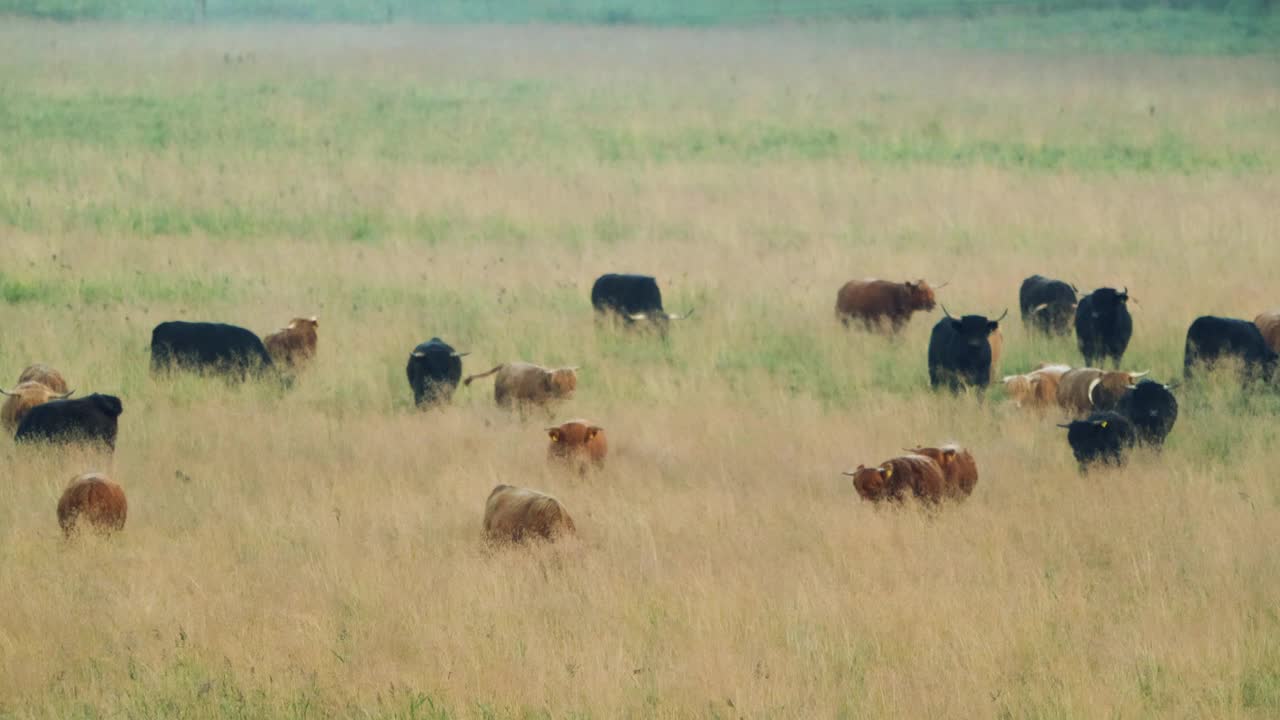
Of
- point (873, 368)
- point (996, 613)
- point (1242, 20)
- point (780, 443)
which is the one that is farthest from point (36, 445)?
point (1242, 20)

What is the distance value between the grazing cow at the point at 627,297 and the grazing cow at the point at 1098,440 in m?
5.62

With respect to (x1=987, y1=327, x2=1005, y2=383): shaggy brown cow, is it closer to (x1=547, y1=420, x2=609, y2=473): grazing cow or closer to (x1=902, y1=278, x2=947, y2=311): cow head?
(x1=902, y1=278, x2=947, y2=311): cow head

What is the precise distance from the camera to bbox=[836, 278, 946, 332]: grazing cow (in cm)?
1525

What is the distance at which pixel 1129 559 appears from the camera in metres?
8.52

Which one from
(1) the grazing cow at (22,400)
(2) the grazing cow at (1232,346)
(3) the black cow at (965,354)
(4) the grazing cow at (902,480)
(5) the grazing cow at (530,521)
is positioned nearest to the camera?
(5) the grazing cow at (530,521)

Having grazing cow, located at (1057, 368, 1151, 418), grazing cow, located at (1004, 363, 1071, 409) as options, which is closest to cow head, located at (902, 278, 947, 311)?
grazing cow, located at (1004, 363, 1071, 409)

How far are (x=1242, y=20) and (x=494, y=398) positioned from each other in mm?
70265

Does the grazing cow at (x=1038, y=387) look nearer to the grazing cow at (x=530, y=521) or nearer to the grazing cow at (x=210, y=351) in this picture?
the grazing cow at (x=530, y=521)

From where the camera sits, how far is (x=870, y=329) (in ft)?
50.1

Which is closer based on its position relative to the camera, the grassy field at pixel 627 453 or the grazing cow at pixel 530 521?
the grassy field at pixel 627 453

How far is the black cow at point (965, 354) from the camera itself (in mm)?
12703

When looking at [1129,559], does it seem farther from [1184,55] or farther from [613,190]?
[1184,55]

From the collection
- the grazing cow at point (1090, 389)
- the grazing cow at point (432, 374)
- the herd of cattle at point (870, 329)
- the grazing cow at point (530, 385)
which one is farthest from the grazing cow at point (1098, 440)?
the grazing cow at point (432, 374)

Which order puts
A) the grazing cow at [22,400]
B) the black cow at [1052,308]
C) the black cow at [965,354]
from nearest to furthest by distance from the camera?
the grazing cow at [22,400] < the black cow at [965,354] < the black cow at [1052,308]
